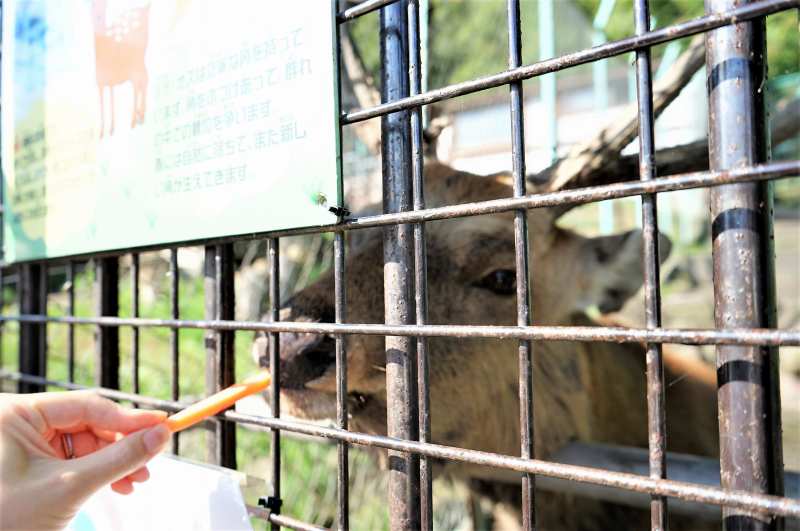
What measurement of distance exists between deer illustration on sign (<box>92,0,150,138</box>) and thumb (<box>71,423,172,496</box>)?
94 centimetres

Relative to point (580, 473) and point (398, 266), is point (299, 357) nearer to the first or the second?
point (398, 266)

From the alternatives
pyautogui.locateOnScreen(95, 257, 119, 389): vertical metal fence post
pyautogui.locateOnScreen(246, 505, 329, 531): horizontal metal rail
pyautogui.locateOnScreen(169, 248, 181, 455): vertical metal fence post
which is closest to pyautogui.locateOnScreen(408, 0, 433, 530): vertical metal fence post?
pyautogui.locateOnScreen(246, 505, 329, 531): horizontal metal rail

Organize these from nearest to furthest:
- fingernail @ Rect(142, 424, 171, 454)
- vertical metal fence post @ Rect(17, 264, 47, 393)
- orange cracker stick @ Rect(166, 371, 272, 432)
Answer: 1. fingernail @ Rect(142, 424, 171, 454)
2. orange cracker stick @ Rect(166, 371, 272, 432)
3. vertical metal fence post @ Rect(17, 264, 47, 393)

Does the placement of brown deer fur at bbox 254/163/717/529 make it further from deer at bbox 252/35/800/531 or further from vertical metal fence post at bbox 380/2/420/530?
vertical metal fence post at bbox 380/2/420/530

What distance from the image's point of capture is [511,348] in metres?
2.56

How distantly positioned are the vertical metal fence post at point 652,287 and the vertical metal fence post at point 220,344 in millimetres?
1091

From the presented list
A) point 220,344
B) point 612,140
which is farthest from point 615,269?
point 220,344

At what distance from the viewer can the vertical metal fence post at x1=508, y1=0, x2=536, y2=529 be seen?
3.34 feet

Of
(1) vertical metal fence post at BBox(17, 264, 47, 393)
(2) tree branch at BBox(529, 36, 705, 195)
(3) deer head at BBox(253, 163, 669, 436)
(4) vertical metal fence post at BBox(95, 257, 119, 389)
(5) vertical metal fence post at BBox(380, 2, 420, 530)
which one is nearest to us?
(5) vertical metal fence post at BBox(380, 2, 420, 530)

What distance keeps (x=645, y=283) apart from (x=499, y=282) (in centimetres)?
162

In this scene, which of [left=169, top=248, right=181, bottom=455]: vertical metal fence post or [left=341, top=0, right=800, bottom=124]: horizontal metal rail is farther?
[left=169, top=248, right=181, bottom=455]: vertical metal fence post

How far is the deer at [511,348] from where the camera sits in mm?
1886

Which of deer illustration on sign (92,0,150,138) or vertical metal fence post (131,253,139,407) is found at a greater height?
Answer: deer illustration on sign (92,0,150,138)

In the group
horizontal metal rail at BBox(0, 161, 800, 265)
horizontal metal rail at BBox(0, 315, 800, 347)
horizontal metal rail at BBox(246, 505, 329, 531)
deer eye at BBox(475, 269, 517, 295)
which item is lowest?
horizontal metal rail at BBox(246, 505, 329, 531)
